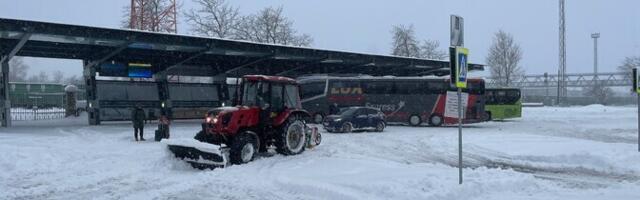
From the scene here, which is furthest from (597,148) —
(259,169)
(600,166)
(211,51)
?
(211,51)

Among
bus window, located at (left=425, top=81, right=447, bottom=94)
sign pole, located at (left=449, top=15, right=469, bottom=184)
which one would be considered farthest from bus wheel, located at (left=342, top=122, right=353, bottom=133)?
sign pole, located at (left=449, top=15, right=469, bottom=184)

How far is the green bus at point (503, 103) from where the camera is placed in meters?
40.9

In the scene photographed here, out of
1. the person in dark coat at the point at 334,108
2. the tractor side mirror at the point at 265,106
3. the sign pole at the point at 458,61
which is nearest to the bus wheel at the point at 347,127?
the person in dark coat at the point at 334,108

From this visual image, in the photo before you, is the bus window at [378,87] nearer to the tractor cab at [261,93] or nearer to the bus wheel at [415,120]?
the bus wheel at [415,120]

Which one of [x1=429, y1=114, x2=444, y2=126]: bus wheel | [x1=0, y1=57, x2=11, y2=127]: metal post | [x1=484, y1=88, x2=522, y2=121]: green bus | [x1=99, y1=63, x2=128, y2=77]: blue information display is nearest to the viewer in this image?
[x1=0, y1=57, x2=11, y2=127]: metal post

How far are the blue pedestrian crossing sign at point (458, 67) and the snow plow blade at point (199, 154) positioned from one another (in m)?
5.18

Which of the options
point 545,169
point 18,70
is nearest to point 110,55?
point 545,169

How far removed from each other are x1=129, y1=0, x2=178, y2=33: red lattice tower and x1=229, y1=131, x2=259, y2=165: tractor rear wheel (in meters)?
31.4

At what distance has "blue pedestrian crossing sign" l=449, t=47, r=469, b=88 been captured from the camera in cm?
998

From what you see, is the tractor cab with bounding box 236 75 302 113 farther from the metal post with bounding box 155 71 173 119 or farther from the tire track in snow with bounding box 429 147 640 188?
the metal post with bounding box 155 71 173 119

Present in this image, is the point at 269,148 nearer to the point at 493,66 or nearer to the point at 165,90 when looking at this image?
the point at 165,90

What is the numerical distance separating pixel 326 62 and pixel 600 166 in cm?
2440

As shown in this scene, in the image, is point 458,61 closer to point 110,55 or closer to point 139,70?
point 110,55

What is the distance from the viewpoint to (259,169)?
42.1 feet
